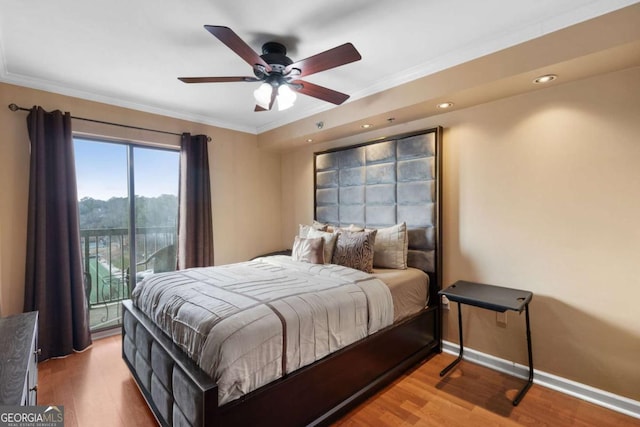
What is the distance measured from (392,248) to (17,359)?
8.77 feet

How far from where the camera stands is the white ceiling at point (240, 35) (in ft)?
5.91

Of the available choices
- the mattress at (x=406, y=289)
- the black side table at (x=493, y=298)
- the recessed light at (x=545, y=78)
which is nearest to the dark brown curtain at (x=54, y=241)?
the mattress at (x=406, y=289)

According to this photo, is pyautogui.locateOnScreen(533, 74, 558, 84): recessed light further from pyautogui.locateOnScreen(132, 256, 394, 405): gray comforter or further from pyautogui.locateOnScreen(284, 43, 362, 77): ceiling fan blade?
pyautogui.locateOnScreen(132, 256, 394, 405): gray comforter

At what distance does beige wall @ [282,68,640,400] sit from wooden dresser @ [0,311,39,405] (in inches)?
120

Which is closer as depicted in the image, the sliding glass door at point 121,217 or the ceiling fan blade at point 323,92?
the ceiling fan blade at point 323,92

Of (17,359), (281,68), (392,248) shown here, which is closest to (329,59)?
(281,68)

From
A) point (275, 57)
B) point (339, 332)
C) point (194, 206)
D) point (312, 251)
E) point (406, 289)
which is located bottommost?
point (339, 332)

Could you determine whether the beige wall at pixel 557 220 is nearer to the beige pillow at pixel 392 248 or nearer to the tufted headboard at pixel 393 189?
the tufted headboard at pixel 393 189

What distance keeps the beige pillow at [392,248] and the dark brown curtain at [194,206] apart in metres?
2.18

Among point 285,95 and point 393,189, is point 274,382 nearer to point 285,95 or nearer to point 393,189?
point 285,95

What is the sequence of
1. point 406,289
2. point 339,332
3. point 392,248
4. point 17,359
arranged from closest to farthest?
point 17,359
point 339,332
point 406,289
point 392,248

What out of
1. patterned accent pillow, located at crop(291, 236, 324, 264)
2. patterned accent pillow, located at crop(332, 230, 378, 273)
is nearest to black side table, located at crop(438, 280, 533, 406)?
patterned accent pillow, located at crop(332, 230, 378, 273)

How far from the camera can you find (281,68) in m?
2.11

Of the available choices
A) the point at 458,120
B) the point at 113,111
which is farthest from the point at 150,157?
the point at 458,120
